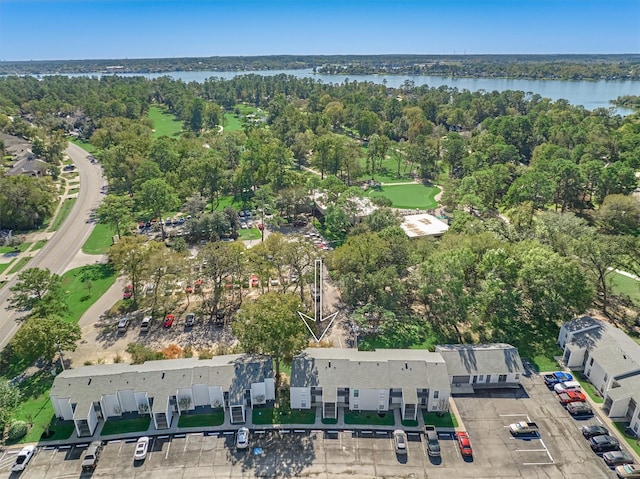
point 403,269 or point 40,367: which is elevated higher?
point 403,269

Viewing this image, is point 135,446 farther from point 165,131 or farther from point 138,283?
point 165,131

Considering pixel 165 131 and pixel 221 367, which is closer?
pixel 221 367

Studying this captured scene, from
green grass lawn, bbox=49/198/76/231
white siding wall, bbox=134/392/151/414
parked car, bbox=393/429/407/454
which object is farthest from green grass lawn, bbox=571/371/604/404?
green grass lawn, bbox=49/198/76/231

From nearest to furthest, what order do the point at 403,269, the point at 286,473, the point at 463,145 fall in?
the point at 286,473 < the point at 403,269 < the point at 463,145

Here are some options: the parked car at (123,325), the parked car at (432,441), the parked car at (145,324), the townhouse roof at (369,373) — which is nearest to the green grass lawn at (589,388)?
the townhouse roof at (369,373)

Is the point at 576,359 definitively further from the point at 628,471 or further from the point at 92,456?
the point at 92,456

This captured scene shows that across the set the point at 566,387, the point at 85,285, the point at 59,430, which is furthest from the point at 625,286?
the point at 85,285

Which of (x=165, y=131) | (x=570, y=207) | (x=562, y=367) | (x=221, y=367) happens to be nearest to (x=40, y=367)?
(x=221, y=367)
